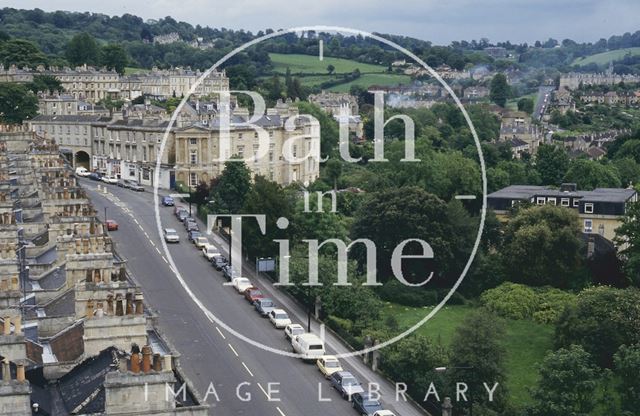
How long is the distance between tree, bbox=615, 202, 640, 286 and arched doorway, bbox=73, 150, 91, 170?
45.8 metres

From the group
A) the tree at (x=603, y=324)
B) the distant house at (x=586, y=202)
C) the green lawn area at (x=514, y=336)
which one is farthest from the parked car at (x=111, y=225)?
the tree at (x=603, y=324)

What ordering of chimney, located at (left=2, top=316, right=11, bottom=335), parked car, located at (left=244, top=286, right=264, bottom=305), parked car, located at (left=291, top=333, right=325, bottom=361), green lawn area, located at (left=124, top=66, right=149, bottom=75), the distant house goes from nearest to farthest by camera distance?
1. chimney, located at (left=2, top=316, right=11, bottom=335)
2. parked car, located at (left=291, top=333, right=325, bottom=361)
3. parked car, located at (left=244, top=286, right=264, bottom=305)
4. the distant house
5. green lawn area, located at (left=124, top=66, right=149, bottom=75)

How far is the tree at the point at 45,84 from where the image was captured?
359 feet

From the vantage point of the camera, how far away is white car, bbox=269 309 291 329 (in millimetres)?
40656

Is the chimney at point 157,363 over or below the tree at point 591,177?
below

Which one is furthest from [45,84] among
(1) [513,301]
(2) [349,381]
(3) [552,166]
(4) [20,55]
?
(2) [349,381]

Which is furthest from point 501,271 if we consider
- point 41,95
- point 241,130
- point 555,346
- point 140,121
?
point 41,95

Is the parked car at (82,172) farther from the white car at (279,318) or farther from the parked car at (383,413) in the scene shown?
the parked car at (383,413)

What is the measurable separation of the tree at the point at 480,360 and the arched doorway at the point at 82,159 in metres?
55.9

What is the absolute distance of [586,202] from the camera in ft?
199

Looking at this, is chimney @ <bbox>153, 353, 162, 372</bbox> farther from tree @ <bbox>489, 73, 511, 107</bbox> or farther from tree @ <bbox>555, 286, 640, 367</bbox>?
tree @ <bbox>489, 73, 511, 107</bbox>

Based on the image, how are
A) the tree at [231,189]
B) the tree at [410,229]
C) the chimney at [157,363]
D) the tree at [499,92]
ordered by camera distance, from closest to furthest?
the chimney at [157,363] → the tree at [410,229] → the tree at [231,189] → the tree at [499,92]

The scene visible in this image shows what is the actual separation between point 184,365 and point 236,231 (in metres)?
19.3

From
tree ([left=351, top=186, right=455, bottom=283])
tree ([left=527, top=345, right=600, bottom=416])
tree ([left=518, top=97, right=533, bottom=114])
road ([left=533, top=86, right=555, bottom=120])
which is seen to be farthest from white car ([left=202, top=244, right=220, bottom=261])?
tree ([left=518, top=97, right=533, bottom=114])
